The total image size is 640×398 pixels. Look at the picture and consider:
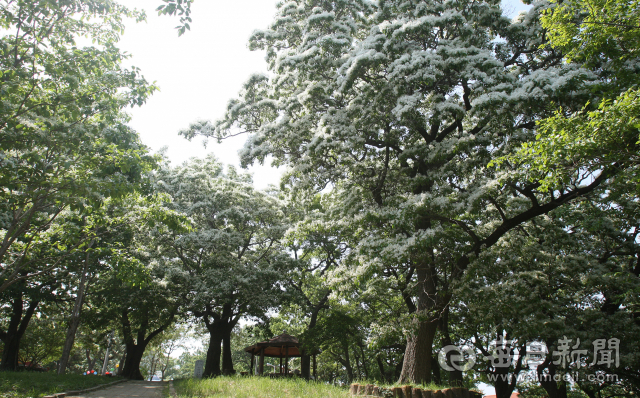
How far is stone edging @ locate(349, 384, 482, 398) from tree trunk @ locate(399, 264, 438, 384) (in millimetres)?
1784

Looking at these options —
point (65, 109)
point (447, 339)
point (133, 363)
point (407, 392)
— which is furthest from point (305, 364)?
point (65, 109)

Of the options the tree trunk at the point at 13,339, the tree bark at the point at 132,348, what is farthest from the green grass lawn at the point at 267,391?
the tree trunk at the point at 13,339

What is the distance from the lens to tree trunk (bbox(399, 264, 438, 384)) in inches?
357

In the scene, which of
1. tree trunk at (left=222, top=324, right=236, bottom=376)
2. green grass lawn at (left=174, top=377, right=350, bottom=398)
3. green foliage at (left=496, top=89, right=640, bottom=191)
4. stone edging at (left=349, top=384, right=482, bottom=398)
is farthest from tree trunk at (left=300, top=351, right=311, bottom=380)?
green foliage at (left=496, top=89, right=640, bottom=191)

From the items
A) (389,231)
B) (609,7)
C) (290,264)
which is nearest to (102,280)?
(290,264)

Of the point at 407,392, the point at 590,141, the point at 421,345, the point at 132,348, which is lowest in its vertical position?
the point at 132,348

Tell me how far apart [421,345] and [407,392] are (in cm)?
249

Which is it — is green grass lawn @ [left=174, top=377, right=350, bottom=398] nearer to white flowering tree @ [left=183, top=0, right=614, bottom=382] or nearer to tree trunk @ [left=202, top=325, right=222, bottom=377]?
white flowering tree @ [left=183, top=0, right=614, bottom=382]

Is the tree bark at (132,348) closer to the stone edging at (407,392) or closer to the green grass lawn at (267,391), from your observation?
the green grass lawn at (267,391)

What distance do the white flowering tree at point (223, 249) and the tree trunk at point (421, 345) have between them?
1101 cm

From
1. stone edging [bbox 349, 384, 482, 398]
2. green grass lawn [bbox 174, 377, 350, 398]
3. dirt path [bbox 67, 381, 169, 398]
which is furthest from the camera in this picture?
dirt path [bbox 67, 381, 169, 398]

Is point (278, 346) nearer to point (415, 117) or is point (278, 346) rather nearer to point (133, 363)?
point (133, 363)

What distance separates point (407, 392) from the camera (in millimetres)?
7113

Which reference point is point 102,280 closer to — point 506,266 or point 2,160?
point 2,160
